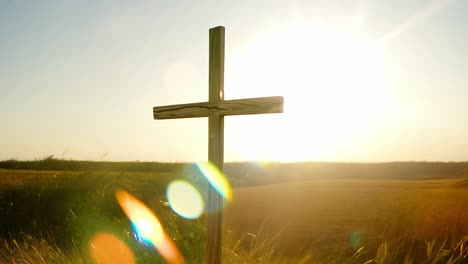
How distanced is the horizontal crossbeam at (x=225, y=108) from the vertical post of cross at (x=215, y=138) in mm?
78

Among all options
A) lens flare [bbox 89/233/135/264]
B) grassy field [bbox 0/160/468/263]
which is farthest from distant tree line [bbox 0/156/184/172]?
lens flare [bbox 89/233/135/264]

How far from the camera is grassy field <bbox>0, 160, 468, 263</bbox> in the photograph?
5750 mm

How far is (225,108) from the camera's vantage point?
506 centimetres

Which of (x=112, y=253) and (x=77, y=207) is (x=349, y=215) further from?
(x=77, y=207)

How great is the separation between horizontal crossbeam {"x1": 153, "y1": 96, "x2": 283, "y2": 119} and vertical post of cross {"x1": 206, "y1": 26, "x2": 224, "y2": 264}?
78 mm

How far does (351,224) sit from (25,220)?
7325mm

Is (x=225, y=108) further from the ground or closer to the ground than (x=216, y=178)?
further from the ground

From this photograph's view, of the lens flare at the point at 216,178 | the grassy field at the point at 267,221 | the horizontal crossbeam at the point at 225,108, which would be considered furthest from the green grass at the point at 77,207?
the horizontal crossbeam at the point at 225,108

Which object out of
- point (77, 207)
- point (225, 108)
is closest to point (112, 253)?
point (225, 108)

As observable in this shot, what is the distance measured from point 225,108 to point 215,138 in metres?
0.34

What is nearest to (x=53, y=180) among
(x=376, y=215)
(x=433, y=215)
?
(x=376, y=215)

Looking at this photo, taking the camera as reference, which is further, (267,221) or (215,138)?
(267,221)

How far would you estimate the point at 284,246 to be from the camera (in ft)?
25.7

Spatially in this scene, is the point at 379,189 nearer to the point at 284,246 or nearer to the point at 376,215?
the point at 376,215
